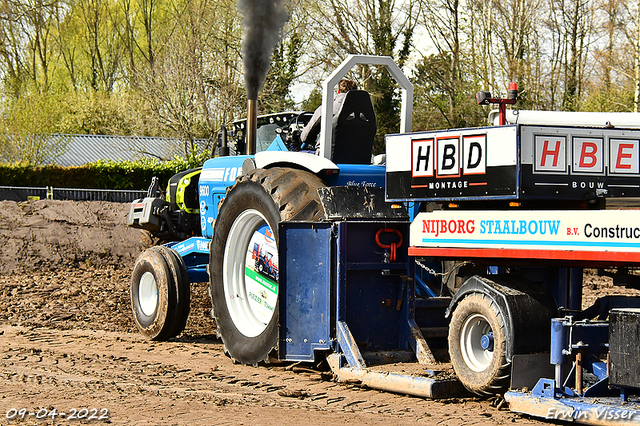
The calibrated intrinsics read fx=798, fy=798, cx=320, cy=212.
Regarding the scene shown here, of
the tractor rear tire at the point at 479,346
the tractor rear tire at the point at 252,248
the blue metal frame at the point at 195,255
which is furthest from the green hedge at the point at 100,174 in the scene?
the tractor rear tire at the point at 479,346

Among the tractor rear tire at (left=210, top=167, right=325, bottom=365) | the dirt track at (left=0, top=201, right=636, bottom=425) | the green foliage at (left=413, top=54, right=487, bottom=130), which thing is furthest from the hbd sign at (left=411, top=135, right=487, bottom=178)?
the green foliage at (left=413, top=54, right=487, bottom=130)

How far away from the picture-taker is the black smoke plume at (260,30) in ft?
33.5

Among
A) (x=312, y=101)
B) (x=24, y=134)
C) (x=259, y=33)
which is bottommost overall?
(x=259, y=33)

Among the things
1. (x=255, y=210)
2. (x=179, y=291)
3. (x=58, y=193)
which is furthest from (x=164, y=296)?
(x=58, y=193)

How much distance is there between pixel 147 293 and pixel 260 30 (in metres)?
4.07

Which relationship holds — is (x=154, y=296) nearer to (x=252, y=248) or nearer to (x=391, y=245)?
(x=252, y=248)

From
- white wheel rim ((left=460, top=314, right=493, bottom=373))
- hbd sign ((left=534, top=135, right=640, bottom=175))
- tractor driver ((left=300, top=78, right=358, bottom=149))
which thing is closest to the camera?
hbd sign ((left=534, top=135, right=640, bottom=175))

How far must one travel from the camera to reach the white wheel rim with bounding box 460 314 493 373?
206 inches

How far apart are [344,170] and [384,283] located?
112 cm

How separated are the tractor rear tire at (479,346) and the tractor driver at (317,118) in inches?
98.0

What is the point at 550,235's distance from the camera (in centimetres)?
470

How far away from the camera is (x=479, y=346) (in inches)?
209

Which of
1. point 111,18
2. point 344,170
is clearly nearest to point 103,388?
point 344,170

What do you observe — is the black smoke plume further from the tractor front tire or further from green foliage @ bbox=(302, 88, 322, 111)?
green foliage @ bbox=(302, 88, 322, 111)
